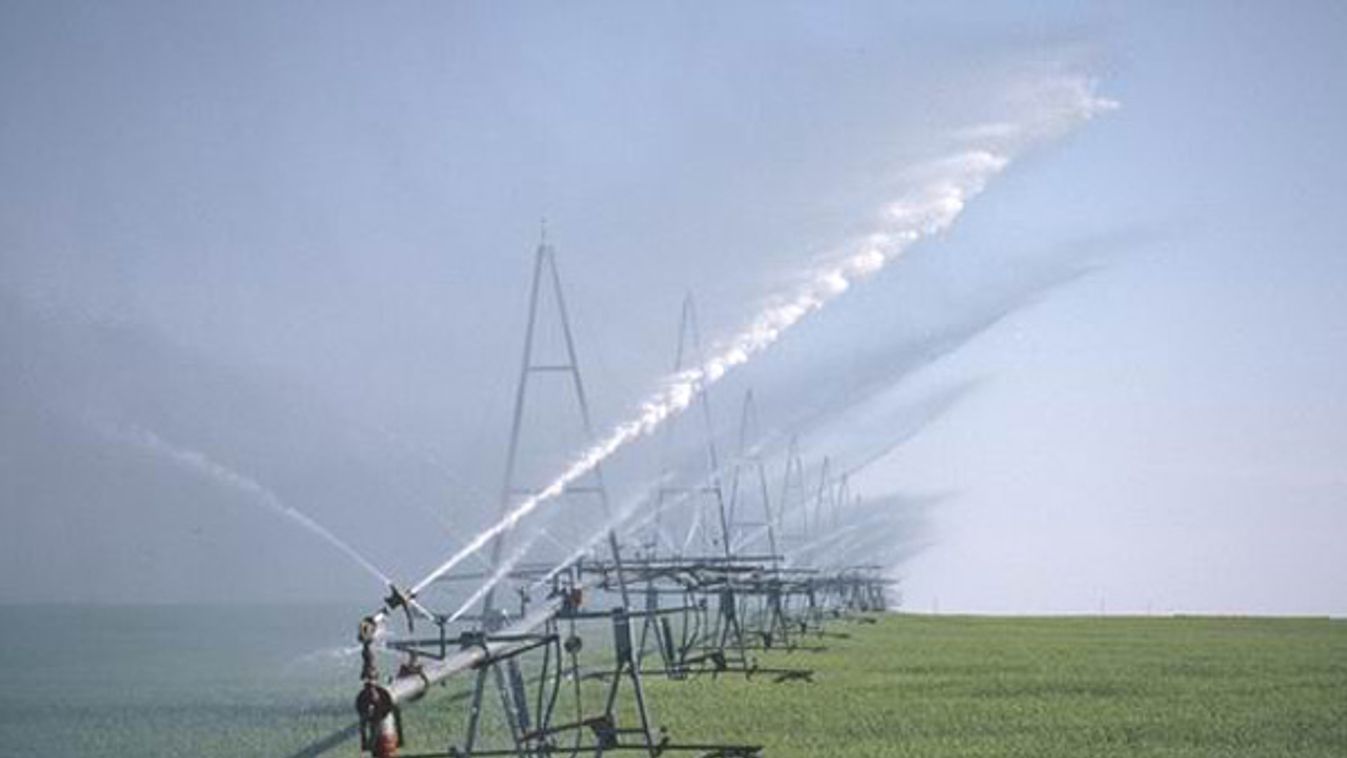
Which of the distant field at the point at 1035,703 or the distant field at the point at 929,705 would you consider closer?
the distant field at the point at 1035,703

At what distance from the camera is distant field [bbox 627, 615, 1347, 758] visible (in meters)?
28.0

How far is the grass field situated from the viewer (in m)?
28.0

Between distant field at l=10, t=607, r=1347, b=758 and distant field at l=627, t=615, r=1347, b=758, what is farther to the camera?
distant field at l=10, t=607, r=1347, b=758

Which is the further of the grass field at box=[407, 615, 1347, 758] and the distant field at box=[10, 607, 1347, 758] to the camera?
the distant field at box=[10, 607, 1347, 758]

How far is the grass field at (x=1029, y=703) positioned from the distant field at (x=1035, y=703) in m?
0.04

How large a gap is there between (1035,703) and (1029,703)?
0.13 metres

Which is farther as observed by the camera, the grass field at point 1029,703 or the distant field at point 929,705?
the distant field at point 929,705

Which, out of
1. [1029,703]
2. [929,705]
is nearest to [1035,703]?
[1029,703]

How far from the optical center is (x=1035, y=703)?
3572cm

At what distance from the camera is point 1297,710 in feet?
111

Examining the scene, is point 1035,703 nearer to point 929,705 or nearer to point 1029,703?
point 1029,703

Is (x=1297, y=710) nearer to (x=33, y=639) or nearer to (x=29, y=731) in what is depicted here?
(x=29, y=731)

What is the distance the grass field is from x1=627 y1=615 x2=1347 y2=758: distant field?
42 millimetres

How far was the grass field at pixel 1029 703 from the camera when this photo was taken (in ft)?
91.9
